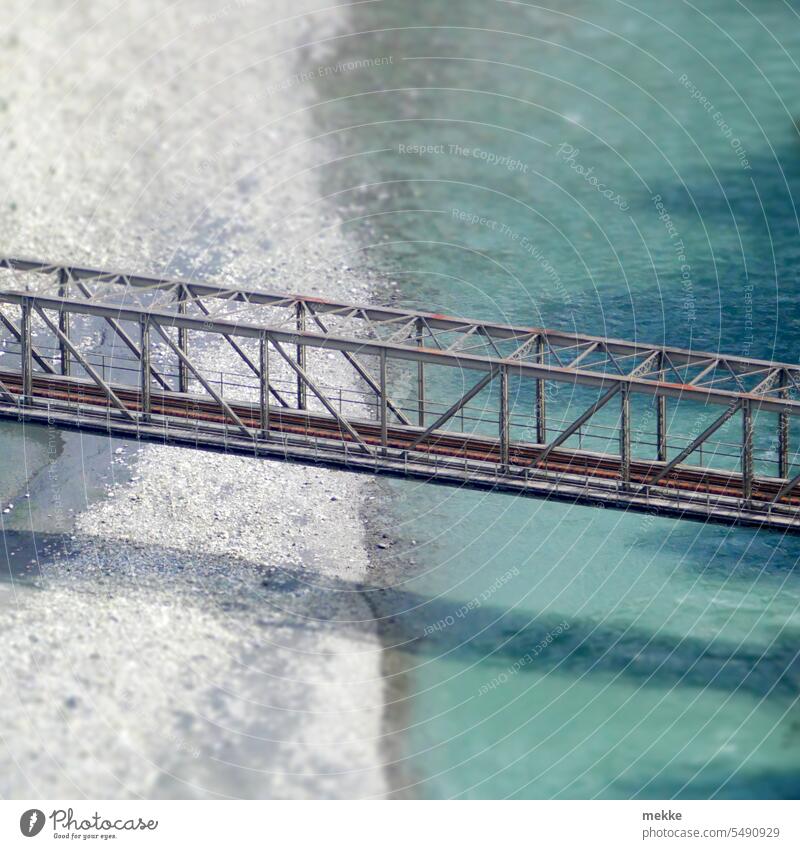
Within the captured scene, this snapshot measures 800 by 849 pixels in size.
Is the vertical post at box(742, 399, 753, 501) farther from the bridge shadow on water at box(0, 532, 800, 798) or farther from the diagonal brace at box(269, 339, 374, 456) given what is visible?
the diagonal brace at box(269, 339, 374, 456)

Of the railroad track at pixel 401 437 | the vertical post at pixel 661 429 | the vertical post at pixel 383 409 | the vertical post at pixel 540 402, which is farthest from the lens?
the vertical post at pixel 540 402

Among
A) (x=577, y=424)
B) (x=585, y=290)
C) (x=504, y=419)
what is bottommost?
(x=577, y=424)

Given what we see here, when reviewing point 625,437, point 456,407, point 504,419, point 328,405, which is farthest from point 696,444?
point 328,405

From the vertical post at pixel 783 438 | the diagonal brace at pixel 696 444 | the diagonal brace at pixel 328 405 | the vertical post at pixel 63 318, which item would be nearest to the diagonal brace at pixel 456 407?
the diagonal brace at pixel 328 405

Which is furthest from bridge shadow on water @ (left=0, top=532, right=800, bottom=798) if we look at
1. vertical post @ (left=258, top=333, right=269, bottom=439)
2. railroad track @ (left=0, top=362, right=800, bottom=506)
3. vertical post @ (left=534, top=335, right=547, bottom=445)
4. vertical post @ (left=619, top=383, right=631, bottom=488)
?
vertical post @ (left=534, top=335, right=547, bottom=445)

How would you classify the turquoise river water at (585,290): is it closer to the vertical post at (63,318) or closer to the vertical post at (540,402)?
the vertical post at (540,402)

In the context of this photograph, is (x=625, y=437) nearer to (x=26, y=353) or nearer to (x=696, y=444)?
(x=696, y=444)
